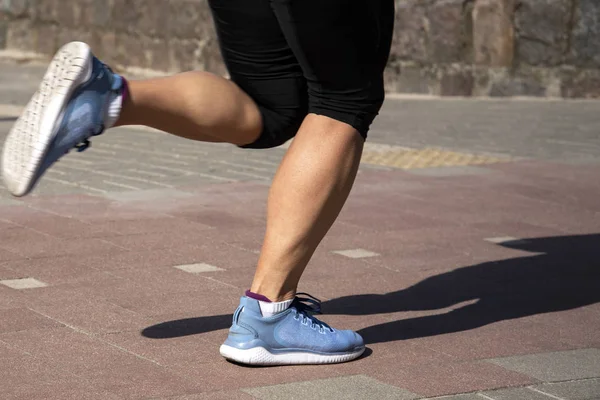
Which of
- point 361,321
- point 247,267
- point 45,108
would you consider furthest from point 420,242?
point 45,108

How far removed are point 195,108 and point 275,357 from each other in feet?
2.02

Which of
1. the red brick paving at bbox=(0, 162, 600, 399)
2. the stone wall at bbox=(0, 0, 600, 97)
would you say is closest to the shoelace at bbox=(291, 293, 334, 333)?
the red brick paving at bbox=(0, 162, 600, 399)

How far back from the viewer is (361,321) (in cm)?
331

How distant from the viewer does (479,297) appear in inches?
145

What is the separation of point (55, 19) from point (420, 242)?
10.8 m

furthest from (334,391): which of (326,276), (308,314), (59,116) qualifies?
(326,276)

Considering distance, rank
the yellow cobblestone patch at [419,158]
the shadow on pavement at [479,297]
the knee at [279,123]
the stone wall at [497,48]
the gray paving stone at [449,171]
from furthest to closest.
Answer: the stone wall at [497,48] < the yellow cobblestone patch at [419,158] < the gray paving stone at [449,171] < the shadow on pavement at [479,297] < the knee at [279,123]

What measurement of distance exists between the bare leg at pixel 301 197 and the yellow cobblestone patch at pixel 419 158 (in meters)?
3.83

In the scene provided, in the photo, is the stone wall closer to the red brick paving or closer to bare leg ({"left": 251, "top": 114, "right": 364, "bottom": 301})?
the red brick paving

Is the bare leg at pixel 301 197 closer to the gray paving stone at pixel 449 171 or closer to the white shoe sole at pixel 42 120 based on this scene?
the white shoe sole at pixel 42 120

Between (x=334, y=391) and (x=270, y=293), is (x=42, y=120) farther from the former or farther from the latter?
(x=334, y=391)

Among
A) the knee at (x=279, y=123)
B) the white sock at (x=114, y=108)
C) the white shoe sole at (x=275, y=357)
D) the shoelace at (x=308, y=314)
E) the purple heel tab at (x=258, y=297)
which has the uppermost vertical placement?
the white sock at (x=114, y=108)

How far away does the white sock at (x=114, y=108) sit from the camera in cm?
271

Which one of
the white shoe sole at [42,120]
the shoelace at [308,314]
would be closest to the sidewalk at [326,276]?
the shoelace at [308,314]
